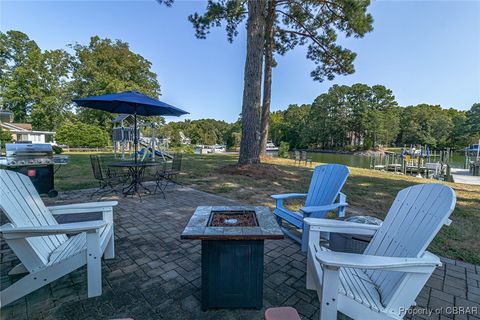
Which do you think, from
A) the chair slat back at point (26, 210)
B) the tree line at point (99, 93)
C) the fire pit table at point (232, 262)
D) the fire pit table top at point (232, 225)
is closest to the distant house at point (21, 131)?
the tree line at point (99, 93)

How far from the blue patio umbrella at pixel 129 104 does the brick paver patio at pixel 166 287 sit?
2375mm

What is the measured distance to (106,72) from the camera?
2083 centimetres

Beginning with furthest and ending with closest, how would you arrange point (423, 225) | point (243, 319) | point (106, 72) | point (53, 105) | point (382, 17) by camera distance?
point (53, 105) → point (106, 72) → point (382, 17) → point (243, 319) → point (423, 225)

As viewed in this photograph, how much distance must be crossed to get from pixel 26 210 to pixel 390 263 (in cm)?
255

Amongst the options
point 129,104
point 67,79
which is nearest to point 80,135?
point 67,79

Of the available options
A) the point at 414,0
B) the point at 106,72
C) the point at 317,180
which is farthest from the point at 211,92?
the point at 317,180

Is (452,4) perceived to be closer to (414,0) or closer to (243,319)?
(414,0)

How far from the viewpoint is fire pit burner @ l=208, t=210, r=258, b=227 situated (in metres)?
1.67

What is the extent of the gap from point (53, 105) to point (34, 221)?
30.9 metres

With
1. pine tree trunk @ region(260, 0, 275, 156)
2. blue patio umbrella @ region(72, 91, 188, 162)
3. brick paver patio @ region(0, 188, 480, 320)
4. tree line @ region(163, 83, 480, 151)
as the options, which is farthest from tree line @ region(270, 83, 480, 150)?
brick paver patio @ region(0, 188, 480, 320)

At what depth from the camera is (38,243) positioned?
5.56ft

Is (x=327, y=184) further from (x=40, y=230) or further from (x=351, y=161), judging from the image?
(x=351, y=161)

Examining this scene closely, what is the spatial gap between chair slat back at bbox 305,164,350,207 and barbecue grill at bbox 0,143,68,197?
469 cm

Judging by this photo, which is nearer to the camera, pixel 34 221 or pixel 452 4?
pixel 34 221
